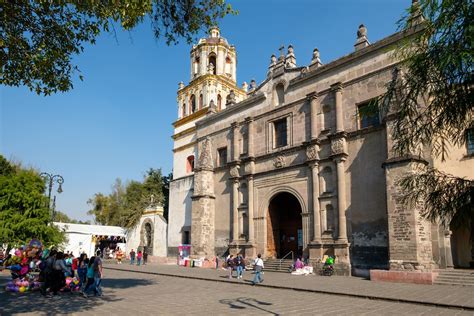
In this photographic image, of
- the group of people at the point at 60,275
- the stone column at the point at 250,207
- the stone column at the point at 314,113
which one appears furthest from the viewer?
the stone column at the point at 250,207

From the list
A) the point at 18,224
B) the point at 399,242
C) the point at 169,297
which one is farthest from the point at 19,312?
the point at 399,242

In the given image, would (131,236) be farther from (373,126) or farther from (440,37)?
(440,37)

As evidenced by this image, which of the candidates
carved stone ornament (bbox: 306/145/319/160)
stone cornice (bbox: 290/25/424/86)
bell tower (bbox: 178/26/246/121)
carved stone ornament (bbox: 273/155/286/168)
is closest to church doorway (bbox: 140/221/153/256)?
bell tower (bbox: 178/26/246/121)

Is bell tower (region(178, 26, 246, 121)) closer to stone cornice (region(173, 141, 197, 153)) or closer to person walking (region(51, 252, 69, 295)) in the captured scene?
stone cornice (region(173, 141, 197, 153))

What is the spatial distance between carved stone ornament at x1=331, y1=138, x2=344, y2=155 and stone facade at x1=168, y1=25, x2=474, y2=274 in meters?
0.05

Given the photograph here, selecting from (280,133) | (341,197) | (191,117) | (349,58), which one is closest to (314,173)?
(341,197)

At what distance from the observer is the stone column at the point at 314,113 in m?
21.5

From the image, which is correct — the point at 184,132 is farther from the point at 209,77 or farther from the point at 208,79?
the point at 209,77

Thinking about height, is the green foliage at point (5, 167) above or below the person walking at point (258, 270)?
above

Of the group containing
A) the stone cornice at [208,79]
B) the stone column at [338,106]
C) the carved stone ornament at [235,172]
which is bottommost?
the carved stone ornament at [235,172]

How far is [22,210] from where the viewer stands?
65.2 ft

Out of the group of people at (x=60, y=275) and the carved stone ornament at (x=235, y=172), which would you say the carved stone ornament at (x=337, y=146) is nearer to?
the carved stone ornament at (x=235, y=172)

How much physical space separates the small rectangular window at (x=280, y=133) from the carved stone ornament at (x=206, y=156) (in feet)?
19.4

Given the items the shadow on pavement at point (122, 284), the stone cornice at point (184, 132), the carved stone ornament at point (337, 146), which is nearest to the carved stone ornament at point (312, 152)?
the carved stone ornament at point (337, 146)
